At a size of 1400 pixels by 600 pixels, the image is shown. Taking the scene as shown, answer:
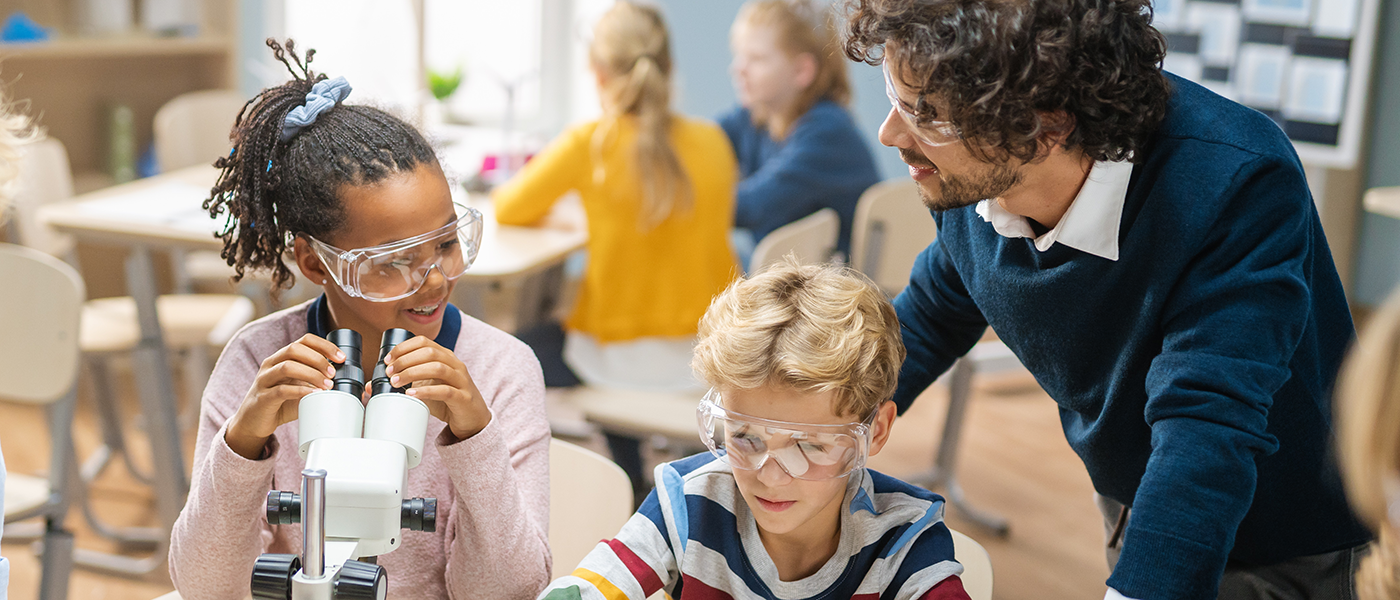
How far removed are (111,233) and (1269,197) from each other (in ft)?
8.41

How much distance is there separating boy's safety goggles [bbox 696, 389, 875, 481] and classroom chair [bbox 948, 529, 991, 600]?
0.23m

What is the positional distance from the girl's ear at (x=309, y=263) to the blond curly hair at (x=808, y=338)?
0.42 meters

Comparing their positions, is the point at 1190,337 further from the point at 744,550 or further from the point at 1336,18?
the point at 1336,18

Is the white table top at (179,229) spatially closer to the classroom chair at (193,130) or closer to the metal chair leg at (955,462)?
the classroom chair at (193,130)

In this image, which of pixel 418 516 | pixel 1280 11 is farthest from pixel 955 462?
pixel 418 516

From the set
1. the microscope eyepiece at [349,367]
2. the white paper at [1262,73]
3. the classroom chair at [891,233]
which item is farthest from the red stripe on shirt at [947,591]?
the white paper at [1262,73]

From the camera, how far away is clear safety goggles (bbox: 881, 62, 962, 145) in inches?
43.1

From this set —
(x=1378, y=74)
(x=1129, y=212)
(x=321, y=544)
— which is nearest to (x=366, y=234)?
(x=321, y=544)

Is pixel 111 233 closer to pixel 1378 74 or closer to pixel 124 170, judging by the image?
pixel 124 170

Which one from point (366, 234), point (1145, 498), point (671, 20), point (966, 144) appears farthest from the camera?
point (671, 20)

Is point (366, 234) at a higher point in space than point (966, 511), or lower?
higher

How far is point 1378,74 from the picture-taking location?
501cm

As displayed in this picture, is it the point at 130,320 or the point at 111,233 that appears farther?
the point at 130,320

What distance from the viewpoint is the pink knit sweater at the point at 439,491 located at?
1.13 m
